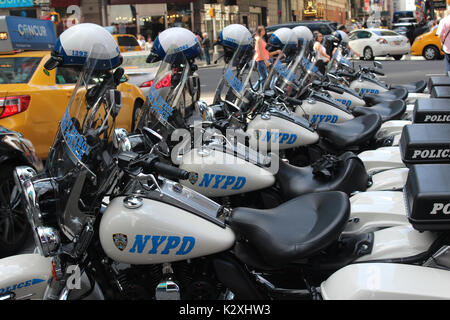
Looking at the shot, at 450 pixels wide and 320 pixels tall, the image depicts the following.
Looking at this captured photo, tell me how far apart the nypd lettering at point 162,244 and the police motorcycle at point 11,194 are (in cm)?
231

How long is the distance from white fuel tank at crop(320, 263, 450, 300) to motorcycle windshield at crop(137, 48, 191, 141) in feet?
5.71

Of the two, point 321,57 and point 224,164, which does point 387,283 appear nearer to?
point 224,164

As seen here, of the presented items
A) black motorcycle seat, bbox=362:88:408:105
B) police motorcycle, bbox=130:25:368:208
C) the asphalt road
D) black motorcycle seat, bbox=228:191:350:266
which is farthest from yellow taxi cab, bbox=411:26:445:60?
black motorcycle seat, bbox=228:191:350:266

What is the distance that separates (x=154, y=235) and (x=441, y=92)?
3481 millimetres

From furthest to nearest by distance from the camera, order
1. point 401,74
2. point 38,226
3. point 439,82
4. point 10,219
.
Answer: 1. point 401,74
2. point 439,82
3. point 10,219
4. point 38,226

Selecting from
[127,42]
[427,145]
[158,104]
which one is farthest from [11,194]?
[127,42]

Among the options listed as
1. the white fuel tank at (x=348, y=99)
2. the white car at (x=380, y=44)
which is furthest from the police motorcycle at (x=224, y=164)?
the white car at (x=380, y=44)

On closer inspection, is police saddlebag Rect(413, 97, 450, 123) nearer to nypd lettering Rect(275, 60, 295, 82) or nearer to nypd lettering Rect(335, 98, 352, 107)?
nypd lettering Rect(275, 60, 295, 82)

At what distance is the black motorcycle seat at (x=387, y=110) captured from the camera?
5991 millimetres

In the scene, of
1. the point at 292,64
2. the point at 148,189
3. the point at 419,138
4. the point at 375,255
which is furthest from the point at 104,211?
the point at 292,64

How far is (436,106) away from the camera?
388 cm

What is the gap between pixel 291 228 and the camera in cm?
259

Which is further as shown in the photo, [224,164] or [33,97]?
[33,97]

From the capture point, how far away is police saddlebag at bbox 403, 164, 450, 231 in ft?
6.97
